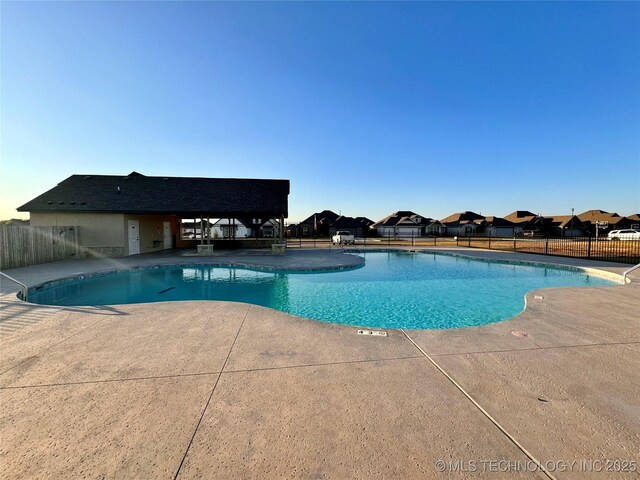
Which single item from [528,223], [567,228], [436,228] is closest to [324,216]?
[436,228]

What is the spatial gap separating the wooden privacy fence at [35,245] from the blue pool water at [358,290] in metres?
4.21

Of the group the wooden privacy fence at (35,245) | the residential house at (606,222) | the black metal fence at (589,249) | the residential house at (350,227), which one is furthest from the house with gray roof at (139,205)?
the residential house at (606,222)

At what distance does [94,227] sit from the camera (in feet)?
50.1

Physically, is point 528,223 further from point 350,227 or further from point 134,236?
point 134,236

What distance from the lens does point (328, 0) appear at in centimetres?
995

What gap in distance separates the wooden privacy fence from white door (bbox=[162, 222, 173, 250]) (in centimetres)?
574

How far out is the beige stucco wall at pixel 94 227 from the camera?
15000mm

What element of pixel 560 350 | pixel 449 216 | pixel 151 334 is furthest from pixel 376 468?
pixel 449 216

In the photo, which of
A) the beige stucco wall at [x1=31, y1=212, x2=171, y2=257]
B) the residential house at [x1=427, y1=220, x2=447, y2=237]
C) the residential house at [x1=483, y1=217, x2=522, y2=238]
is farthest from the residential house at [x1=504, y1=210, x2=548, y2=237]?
the beige stucco wall at [x1=31, y1=212, x2=171, y2=257]

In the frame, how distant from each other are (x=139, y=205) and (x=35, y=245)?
16.2 feet

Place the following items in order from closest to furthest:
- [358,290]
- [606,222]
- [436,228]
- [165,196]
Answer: [358,290]
[165,196]
[606,222]
[436,228]

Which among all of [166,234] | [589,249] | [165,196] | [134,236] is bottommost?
[589,249]

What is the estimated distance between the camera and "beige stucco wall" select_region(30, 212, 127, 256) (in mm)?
15000

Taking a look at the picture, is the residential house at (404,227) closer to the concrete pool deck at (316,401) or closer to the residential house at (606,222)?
the residential house at (606,222)
